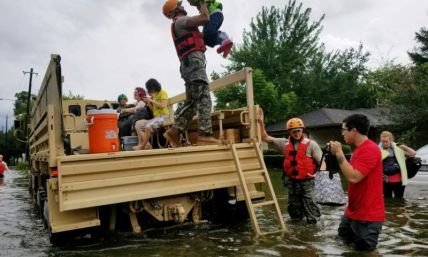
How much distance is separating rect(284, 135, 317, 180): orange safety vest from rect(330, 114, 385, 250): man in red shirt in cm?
136

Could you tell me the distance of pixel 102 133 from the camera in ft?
16.3

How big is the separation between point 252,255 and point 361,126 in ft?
5.67

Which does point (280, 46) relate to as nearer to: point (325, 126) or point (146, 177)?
point (325, 126)

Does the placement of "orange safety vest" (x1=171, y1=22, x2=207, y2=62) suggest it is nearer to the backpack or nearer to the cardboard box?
the cardboard box

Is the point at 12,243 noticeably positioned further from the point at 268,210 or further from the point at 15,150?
the point at 15,150

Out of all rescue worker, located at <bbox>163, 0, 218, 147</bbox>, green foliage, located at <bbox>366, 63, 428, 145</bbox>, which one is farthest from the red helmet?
green foliage, located at <bbox>366, 63, 428, 145</bbox>

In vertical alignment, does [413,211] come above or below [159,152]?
below

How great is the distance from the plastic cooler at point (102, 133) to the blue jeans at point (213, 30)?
165cm

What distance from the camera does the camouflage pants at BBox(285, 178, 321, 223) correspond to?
19.6 ft

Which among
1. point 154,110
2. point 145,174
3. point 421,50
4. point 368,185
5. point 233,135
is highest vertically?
point 421,50

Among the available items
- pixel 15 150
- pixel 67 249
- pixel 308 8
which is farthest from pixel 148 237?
pixel 15 150

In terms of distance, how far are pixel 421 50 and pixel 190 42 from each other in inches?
1746

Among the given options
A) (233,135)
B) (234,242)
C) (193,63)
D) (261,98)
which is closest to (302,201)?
(233,135)

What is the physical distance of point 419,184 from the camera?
10422 millimetres
